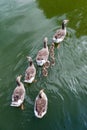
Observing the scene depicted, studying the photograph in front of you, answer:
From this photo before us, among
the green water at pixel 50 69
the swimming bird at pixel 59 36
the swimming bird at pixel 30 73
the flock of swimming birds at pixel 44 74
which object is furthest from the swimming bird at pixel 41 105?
the swimming bird at pixel 59 36

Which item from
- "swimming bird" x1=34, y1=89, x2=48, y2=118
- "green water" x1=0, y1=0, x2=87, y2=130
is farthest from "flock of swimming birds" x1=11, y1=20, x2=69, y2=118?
"green water" x1=0, y1=0, x2=87, y2=130

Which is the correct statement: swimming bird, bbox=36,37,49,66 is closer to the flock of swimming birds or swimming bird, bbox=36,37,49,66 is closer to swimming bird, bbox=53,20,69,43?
the flock of swimming birds

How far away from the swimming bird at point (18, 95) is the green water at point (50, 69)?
0.76 ft

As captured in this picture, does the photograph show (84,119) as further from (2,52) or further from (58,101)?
(2,52)

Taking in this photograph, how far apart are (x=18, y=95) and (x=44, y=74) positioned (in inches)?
62.5

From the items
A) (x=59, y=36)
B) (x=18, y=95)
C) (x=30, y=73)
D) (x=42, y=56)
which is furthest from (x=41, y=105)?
(x=59, y=36)

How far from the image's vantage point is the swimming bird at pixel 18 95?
11.7 meters

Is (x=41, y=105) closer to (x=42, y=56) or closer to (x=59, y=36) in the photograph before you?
(x=42, y=56)

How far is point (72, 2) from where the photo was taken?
1838 centimetres

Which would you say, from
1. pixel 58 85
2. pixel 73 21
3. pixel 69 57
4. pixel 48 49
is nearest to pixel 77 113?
pixel 58 85

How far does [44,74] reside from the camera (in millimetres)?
12906

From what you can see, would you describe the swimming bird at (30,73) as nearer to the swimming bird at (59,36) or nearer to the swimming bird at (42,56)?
the swimming bird at (42,56)

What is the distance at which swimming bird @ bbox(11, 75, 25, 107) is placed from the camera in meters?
11.7

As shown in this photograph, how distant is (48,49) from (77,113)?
14.0 ft
